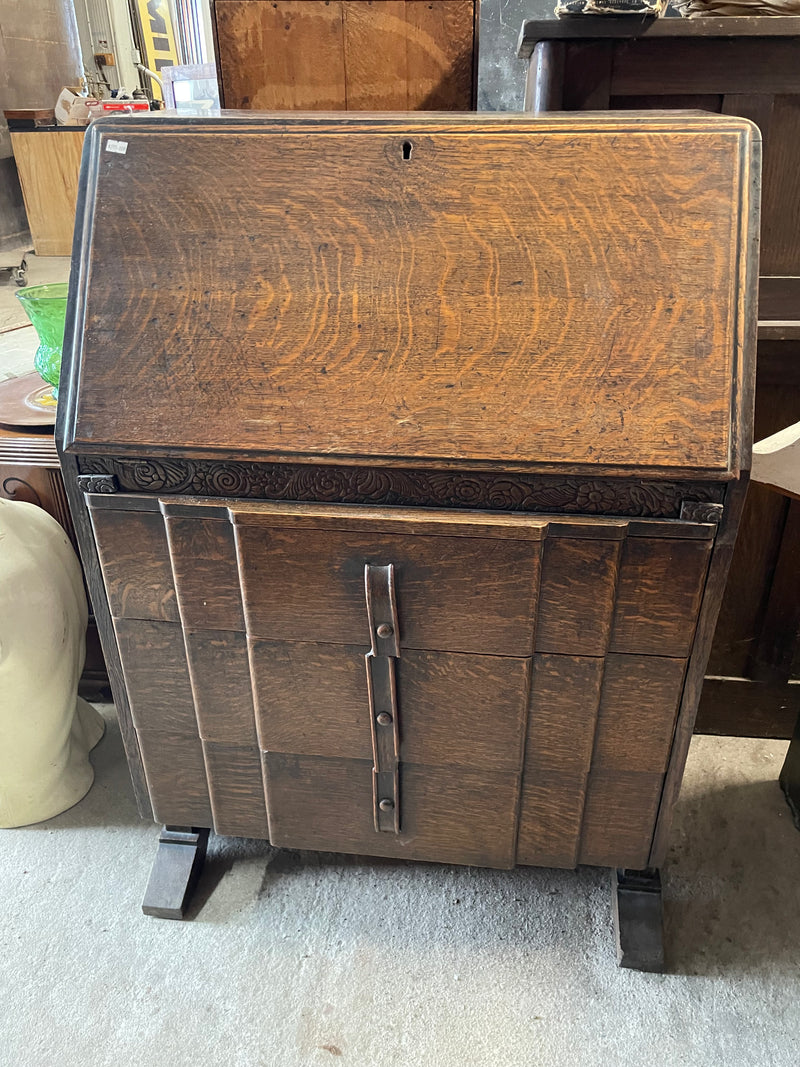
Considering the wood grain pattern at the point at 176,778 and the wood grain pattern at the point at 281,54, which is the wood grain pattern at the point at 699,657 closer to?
the wood grain pattern at the point at 176,778

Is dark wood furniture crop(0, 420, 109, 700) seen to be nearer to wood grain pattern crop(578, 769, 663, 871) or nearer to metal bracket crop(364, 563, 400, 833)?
metal bracket crop(364, 563, 400, 833)

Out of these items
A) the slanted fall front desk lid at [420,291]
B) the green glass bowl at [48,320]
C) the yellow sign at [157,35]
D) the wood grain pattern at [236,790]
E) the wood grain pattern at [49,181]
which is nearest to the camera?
the slanted fall front desk lid at [420,291]

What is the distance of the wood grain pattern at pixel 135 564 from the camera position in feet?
3.60

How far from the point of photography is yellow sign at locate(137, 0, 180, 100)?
895 cm

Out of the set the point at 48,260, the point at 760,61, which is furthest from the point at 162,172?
the point at 48,260

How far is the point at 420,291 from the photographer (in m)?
1.00

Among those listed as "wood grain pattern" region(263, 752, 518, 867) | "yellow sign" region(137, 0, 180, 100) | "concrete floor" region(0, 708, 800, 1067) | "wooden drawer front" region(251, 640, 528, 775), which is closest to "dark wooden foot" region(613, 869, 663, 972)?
"concrete floor" region(0, 708, 800, 1067)

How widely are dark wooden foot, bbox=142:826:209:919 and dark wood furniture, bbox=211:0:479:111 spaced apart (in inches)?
56.9

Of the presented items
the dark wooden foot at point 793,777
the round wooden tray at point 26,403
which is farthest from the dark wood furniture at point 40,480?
the dark wooden foot at point 793,777

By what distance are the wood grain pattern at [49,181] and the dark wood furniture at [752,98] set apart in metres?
5.12

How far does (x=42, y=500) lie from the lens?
1672 mm

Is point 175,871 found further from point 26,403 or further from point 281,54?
point 281,54

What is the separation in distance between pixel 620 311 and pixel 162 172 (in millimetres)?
622

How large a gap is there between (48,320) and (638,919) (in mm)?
1535
